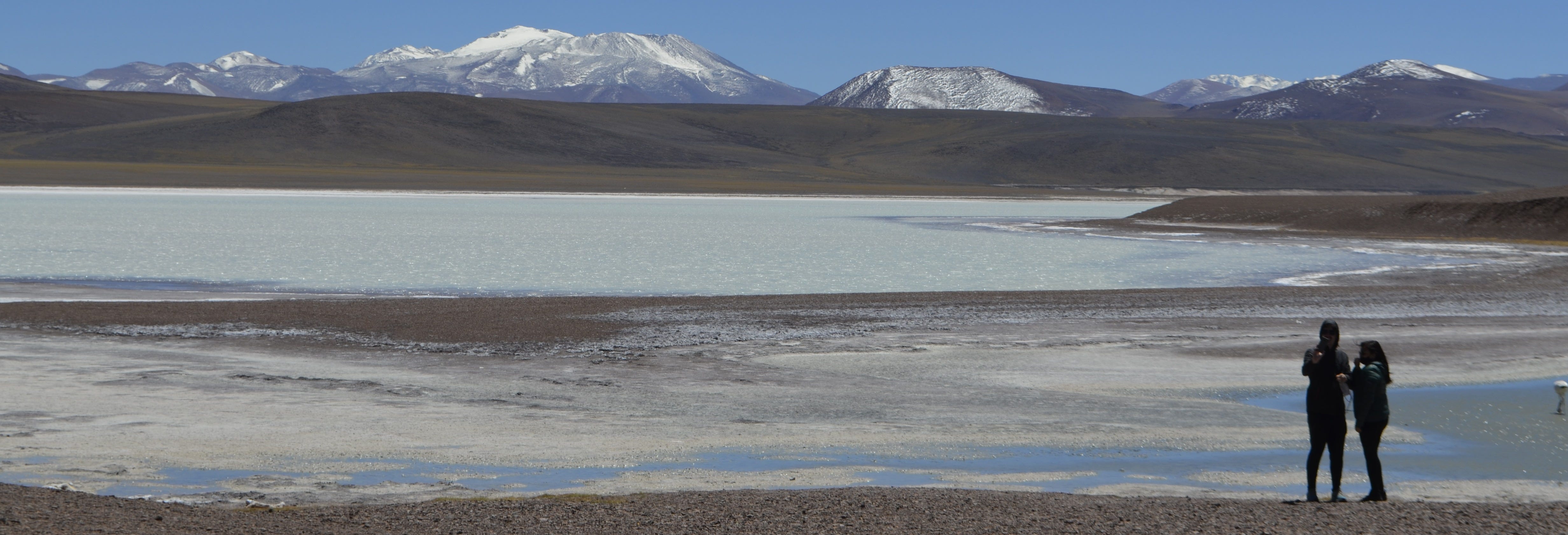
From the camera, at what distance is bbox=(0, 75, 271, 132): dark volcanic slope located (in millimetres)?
120625

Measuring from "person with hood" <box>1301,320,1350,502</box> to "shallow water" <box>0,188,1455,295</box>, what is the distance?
1242 cm

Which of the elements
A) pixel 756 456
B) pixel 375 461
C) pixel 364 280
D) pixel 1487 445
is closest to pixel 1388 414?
pixel 1487 445

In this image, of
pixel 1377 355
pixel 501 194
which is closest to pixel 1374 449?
pixel 1377 355

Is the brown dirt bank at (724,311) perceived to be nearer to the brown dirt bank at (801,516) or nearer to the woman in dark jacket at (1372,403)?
the brown dirt bank at (801,516)

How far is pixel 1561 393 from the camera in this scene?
9859 millimetres

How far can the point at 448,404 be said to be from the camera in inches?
389

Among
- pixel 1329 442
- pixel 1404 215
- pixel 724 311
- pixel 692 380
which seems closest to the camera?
pixel 1329 442

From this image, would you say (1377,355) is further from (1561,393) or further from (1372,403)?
(1561,393)

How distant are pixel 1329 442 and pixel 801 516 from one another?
2838 millimetres

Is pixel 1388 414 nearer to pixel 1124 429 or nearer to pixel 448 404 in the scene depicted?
pixel 1124 429

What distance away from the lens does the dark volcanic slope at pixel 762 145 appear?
337ft

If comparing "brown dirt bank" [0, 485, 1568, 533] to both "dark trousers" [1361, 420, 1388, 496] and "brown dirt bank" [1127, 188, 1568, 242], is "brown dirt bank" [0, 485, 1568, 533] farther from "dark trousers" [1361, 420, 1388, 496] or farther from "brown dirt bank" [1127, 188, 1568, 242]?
"brown dirt bank" [1127, 188, 1568, 242]

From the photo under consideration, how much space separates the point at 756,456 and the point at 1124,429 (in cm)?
261

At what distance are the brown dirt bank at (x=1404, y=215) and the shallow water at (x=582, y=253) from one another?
477 centimetres
